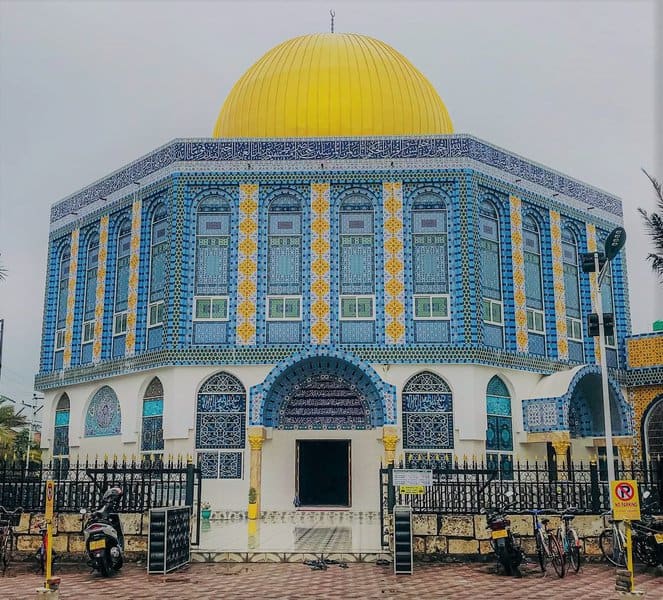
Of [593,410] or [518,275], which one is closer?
[518,275]

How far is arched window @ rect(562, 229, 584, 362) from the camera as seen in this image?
24.7 m

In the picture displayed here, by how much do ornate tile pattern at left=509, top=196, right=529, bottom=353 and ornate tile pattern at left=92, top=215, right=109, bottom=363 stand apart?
39.6 feet

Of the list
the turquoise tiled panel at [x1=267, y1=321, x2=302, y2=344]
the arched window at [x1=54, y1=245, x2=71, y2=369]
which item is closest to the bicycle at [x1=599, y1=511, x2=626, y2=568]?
the turquoise tiled panel at [x1=267, y1=321, x2=302, y2=344]

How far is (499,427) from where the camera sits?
22172 millimetres

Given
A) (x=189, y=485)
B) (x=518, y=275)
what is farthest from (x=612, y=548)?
(x=518, y=275)

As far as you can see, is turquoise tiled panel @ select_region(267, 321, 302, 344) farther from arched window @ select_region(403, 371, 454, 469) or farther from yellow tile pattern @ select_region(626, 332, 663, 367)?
yellow tile pattern @ select_region(626, 332, 663, 367)

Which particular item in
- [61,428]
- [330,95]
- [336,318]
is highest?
[330,95]

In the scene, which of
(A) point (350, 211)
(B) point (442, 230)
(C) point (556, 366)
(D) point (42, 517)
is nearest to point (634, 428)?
(C) point (556, 366)

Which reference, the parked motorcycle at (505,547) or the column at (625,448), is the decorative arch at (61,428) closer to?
the column at (625,448)

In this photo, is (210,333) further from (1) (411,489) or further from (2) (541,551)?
(2) (541,551)

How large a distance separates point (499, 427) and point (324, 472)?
4.96m

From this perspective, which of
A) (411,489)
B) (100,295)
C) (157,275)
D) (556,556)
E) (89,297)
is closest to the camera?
(556,556)

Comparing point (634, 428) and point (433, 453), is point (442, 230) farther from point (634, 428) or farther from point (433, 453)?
point (634, 428)

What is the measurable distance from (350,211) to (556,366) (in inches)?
291
